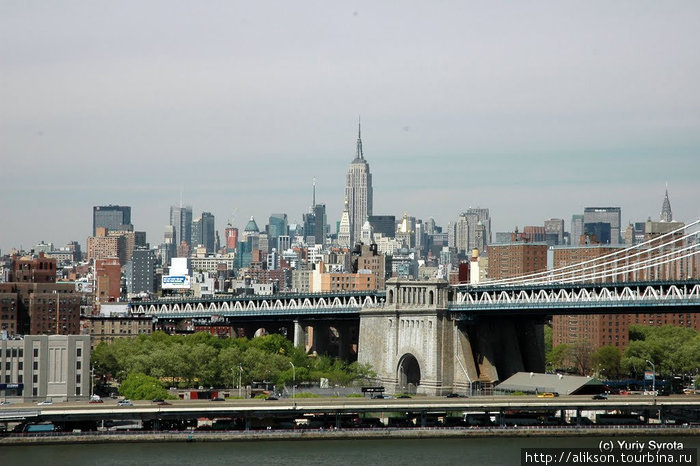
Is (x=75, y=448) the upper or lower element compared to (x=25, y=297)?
lower

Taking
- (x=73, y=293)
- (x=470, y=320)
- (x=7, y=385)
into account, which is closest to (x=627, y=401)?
(x=470, y=320)

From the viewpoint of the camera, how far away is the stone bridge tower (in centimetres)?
13238

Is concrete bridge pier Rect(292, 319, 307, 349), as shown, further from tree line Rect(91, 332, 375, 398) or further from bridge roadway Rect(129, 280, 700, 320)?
tree line Rect(91, 332, 375, 398)

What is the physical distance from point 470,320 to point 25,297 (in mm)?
45316

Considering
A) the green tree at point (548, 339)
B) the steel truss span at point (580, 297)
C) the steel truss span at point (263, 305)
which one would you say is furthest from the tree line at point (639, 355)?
the steel truss span at point (263, 305)

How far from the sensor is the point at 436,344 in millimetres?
132500

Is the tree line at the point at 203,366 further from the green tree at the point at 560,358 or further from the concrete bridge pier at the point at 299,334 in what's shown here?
the green tree at the point at 560,358

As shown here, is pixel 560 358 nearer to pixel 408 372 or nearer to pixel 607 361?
pixel 607 361

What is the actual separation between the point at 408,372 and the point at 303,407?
4177 centimetres

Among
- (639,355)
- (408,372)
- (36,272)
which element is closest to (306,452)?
(408,372)

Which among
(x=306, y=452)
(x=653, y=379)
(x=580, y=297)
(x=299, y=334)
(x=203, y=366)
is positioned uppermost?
(x=580, y=297)

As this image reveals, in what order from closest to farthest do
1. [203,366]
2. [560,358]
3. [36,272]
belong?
1. [203,366]
2. [36,272]
3. [560,358]

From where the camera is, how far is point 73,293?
155750 mm

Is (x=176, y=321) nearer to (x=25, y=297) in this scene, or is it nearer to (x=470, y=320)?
(x=25, y=297)
